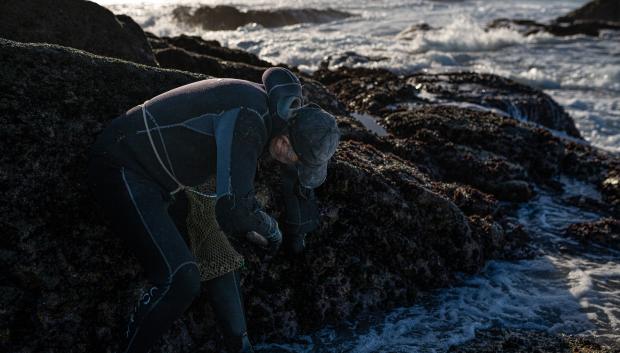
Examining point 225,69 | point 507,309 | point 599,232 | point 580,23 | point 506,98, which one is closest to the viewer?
point 507,309

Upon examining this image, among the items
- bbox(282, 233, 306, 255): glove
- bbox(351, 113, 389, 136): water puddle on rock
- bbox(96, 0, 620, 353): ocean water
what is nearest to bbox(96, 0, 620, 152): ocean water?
bbox(96, 0, 620, 353): ocean water

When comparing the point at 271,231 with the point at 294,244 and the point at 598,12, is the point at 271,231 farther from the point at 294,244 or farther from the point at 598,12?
the point at 598,12

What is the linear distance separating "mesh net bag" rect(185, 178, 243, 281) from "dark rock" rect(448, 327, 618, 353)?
2200 mm

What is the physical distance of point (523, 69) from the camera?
2238 cm

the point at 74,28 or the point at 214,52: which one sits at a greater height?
the point at 74,28

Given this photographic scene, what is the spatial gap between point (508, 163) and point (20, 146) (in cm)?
743

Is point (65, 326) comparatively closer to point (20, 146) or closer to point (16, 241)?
point (16, 241)

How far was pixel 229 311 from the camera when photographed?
12.0 feet

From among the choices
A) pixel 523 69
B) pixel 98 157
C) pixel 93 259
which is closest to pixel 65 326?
pixel 93 259

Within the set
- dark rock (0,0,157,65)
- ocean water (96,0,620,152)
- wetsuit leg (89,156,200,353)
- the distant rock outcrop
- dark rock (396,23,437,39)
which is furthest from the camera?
the distant rock outcrop

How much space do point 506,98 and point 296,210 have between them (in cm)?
1084

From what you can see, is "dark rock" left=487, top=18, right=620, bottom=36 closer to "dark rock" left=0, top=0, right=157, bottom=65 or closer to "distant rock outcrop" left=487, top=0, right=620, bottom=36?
"distant rock outcrop" left=487, top=0, right=620, bottom=36

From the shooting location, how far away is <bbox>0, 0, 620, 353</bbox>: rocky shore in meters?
3.50

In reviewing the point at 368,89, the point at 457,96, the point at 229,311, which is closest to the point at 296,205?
the point at 229,311
